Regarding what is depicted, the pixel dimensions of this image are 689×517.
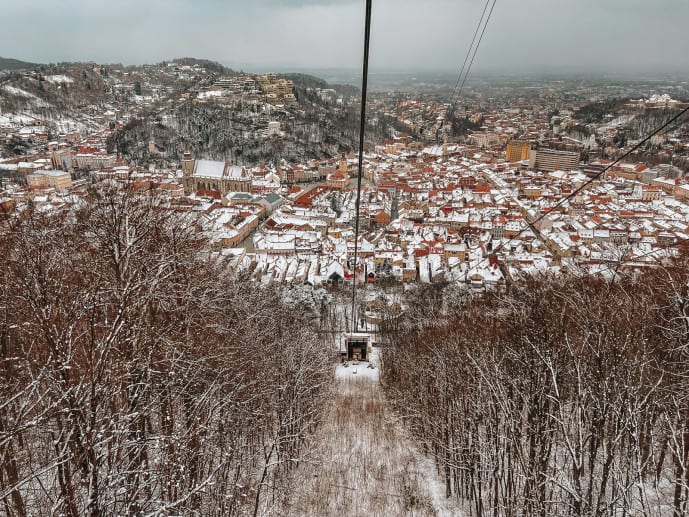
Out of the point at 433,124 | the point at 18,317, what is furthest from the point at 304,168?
the point at 18,317

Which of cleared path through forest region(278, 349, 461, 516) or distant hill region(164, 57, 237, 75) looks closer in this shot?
cleared path through forest region(278, 349, 461, 516)

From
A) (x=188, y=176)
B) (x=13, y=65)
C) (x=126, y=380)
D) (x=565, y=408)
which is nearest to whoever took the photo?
(x=126, y=380)

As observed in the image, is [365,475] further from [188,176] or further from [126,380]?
[188,176]

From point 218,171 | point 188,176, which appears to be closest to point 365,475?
point 218,171

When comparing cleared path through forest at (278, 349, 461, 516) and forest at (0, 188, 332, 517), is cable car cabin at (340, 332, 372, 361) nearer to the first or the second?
cleared path through forest at (278, 349, 461, 516)

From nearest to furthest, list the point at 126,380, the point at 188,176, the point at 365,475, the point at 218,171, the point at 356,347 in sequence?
1. the point at 126,380
2. the point at 365,475
3. the point at 356,347
4. the point at 218,171
5. the point at 188,176

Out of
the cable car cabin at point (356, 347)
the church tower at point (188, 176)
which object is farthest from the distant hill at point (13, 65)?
the cable car cabin at point (356, 347)

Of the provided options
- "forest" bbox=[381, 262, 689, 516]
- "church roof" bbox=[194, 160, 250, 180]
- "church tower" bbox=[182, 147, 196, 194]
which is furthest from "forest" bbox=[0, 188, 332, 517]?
"church tower" bbox=[182, 147, 196, 194]

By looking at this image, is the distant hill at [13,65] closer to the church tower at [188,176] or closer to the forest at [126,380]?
the church tower at [188,176]
